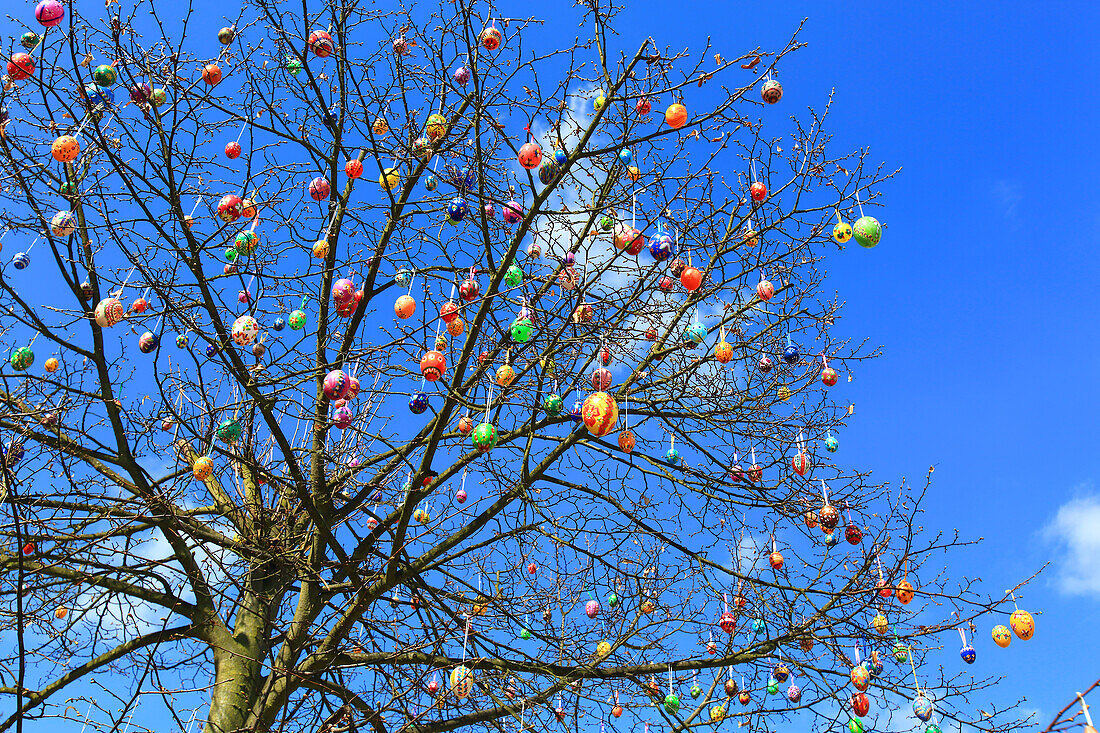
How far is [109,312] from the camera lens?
14.8 ft

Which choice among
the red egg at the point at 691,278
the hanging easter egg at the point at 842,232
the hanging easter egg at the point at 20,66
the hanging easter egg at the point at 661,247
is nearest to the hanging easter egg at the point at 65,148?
the hanging easter egg at the point at 20,66

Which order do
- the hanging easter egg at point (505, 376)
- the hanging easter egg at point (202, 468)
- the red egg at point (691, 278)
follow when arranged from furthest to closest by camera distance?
the hanging easter egg at point (505, 376), the red egg at point (691, 278), the hanging easter egg at point (202, 468)

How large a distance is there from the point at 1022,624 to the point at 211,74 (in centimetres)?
676

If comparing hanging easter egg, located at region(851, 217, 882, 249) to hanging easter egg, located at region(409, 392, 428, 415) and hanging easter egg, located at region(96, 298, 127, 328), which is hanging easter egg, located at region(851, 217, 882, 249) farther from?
hanging easter egg, located at region(96, 298, 127, 328)

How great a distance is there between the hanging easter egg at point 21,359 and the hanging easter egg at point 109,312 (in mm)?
1066

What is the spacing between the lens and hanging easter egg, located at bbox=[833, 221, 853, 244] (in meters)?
5.31

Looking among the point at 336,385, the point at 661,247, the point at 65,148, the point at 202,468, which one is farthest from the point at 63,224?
the point at 661,247

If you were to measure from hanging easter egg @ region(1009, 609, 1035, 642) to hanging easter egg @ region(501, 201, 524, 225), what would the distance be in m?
4.35

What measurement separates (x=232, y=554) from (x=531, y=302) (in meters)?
3.12

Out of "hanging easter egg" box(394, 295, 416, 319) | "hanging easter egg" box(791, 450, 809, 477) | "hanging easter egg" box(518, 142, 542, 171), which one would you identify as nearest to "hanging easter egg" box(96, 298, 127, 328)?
"hanging easter egg" box(394, 295, 416, 319)

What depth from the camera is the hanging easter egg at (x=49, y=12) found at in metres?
4.37

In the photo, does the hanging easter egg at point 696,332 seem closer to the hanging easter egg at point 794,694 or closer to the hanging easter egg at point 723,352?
the hanging easter egg at point 723,352

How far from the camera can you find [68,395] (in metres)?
4.94

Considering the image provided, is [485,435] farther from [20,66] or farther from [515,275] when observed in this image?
[20,66]
